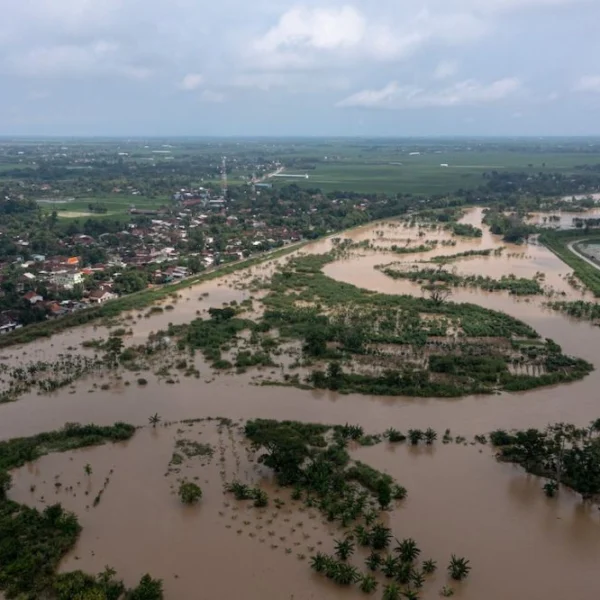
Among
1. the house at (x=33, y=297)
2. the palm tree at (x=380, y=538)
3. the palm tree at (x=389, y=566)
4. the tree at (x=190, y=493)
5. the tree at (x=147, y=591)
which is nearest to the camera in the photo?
the tree at (x=147, y=591)

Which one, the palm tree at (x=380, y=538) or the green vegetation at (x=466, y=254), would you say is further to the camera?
the green vegetation at (x=466, y=254)

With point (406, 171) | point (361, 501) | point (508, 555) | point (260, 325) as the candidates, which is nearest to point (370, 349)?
point (260, 325)

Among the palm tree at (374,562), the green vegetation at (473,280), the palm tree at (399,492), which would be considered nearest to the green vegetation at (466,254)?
the green vegetation at (473,280)

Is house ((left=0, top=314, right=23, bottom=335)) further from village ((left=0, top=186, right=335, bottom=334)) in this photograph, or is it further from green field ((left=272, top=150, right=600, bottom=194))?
green field ((left=272, top=150, right=600, bottom=194))

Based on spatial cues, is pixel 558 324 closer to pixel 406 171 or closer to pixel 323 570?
pixel 323 570

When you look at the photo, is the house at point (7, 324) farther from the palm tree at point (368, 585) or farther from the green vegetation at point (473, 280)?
the green vegetation at point (473, 280)

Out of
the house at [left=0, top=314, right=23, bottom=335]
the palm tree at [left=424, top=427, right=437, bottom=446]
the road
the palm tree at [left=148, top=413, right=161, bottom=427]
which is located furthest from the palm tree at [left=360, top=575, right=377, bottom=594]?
the road
